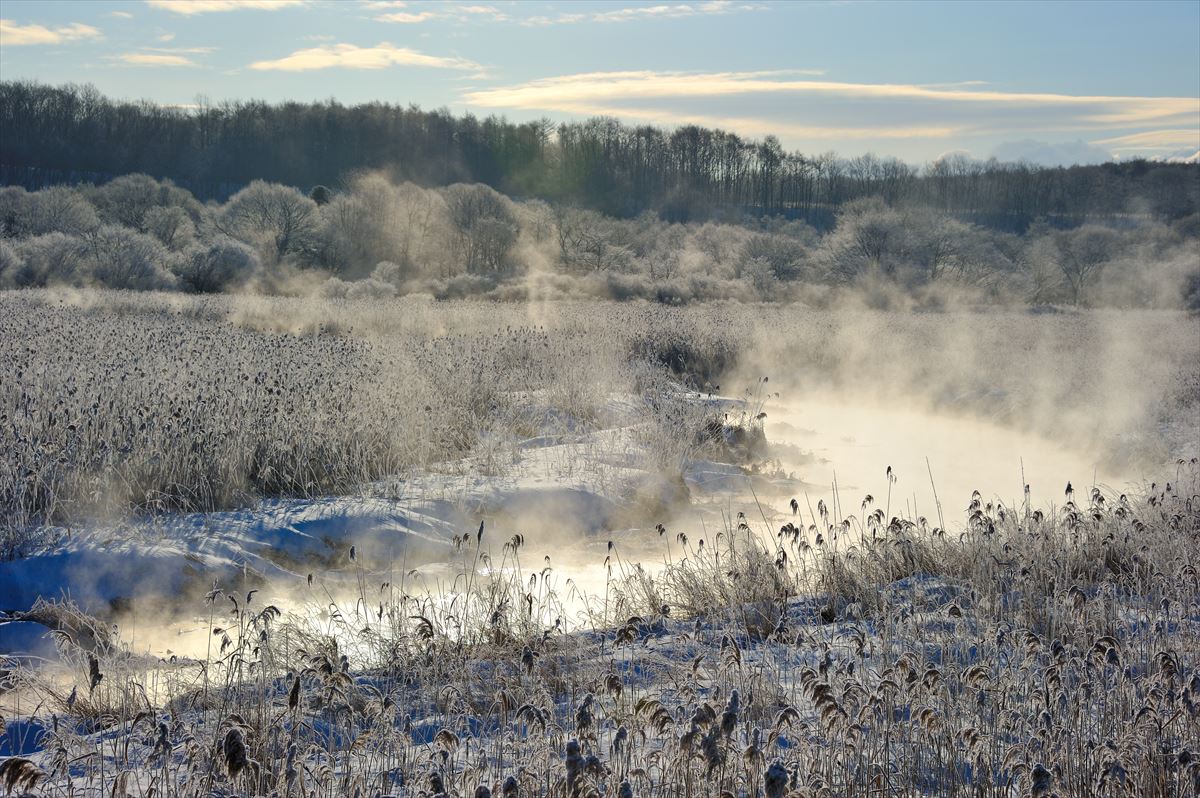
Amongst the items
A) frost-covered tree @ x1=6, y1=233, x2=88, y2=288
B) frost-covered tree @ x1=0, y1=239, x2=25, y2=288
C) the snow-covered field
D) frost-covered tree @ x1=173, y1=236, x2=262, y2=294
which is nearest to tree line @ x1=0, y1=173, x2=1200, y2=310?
frost-covered tree @ x1=173, y1=236, x2=262, y2=294

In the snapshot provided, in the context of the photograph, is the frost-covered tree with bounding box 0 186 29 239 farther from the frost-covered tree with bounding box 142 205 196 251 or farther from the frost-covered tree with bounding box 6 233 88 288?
the frost-covered tree with bounding box 6 233 88 288

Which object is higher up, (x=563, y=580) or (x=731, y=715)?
(x=731, y=715)

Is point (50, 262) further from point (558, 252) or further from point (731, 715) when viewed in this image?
point (731, 715)

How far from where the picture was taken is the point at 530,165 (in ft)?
302

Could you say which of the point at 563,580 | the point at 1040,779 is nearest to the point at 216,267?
the point at 563,580

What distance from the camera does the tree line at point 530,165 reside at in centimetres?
7719

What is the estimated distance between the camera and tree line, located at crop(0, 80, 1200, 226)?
77188mm

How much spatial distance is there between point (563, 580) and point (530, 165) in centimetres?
8894

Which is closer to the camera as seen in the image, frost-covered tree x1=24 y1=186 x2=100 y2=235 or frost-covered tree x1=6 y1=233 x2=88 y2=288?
frost-covered tree x1=6 y1=233 x2=88 y2=288

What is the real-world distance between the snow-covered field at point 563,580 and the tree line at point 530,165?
2536 inches

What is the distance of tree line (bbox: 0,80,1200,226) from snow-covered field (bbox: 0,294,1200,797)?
6442 centimetres

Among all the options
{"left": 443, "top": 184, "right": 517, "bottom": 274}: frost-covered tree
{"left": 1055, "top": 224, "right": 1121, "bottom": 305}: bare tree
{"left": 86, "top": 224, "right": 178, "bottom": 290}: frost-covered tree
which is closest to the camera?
{"left": 86, "top": 224, "right": 178, "bottom": 290}: frost-covered tree

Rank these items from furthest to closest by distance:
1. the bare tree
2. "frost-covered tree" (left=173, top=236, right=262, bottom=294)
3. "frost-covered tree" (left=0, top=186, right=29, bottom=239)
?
1. the bare tree
2. "frost-covered tree" (left=0, top=186, right=29, bottom=239)
3. "frost-covered tree" (left=173, top=236, right=262, bottom=294)

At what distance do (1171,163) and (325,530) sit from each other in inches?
3547
